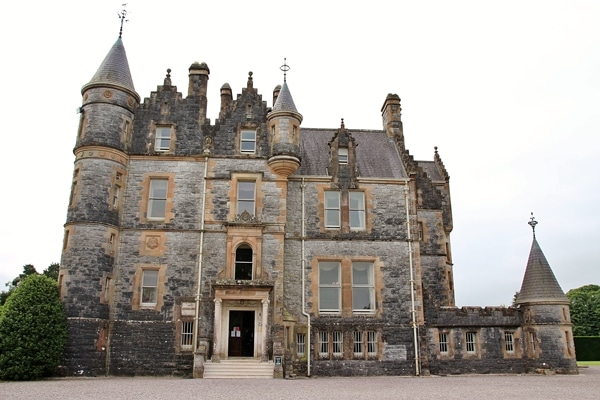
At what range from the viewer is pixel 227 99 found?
88.7 feet

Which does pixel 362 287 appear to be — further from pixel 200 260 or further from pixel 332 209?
pixel 200 260

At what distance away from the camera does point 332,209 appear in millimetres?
25656

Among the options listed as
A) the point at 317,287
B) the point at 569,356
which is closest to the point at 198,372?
the point at 317,287

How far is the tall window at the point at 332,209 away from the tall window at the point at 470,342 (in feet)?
27.3

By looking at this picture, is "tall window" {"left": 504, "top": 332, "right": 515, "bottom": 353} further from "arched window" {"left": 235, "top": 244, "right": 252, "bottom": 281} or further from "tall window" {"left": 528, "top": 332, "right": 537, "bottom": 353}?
"arched window" {"left": 235, "top": 244, "right": 252, "bottom": 281}

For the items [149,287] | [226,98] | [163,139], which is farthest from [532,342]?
[163,139]

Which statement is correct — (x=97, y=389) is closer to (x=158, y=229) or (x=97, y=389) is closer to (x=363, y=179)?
(x=158, y=229)

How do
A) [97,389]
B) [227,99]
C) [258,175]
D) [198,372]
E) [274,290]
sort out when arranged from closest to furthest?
[97,389]
[198,372]
[274,290]
[258,175]
[227,99]

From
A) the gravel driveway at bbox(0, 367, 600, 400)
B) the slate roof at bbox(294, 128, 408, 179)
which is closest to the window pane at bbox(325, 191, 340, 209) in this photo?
the slate roof at bbox(294, 128, 408, 179)

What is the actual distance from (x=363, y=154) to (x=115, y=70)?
13.7m

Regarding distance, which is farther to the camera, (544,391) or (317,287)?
(317,287)

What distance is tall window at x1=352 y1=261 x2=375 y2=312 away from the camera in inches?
964

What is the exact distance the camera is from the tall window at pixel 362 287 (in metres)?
24.5

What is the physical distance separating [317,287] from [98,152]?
40.5 feet
